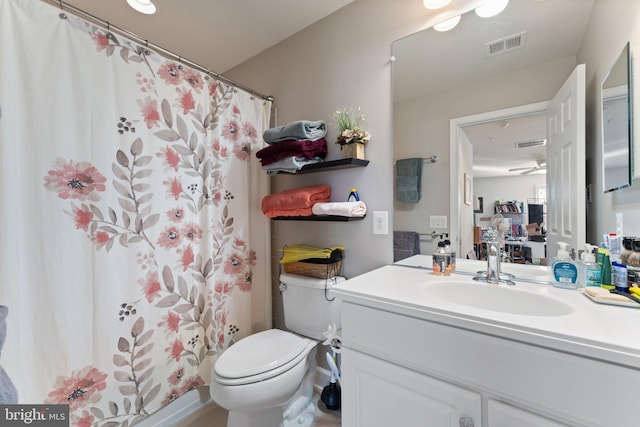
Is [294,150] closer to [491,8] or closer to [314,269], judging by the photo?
[314,269]

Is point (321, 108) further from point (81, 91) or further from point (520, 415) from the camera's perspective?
point (520, 415)

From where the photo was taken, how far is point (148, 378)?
120cm

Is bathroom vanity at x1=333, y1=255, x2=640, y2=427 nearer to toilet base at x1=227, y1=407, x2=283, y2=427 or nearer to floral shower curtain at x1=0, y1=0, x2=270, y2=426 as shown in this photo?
toilet base at x1=227, y1=407, x2=283, y2=427

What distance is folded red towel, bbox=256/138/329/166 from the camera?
1400 millimetres

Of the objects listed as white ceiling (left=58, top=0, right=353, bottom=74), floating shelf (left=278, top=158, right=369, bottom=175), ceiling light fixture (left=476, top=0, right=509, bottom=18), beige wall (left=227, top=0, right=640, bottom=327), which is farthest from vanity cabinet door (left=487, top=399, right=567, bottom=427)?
white ceiling (left=58, top=0, right=353, bottom=74)

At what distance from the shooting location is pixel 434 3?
4.02 ft

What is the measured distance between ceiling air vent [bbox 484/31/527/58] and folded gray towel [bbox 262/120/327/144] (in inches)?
33.0

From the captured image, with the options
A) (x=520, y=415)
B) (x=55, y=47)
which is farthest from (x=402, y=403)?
(x=55, y=47)

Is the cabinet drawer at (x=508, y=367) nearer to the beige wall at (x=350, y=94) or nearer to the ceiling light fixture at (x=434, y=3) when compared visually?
the beige wall at (x=350, y=94)

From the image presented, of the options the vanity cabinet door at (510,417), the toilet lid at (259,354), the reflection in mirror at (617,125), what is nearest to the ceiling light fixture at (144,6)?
the toilet lid at (259,354)

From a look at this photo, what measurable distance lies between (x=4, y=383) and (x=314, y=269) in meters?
1.20

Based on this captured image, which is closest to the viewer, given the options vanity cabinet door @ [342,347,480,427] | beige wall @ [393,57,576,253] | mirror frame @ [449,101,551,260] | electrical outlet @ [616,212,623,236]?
vanity cabinet door @ [342,347,480,427]

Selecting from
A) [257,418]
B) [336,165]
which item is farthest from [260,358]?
[336,165]

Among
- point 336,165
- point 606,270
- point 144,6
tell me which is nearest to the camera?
point 606,270
